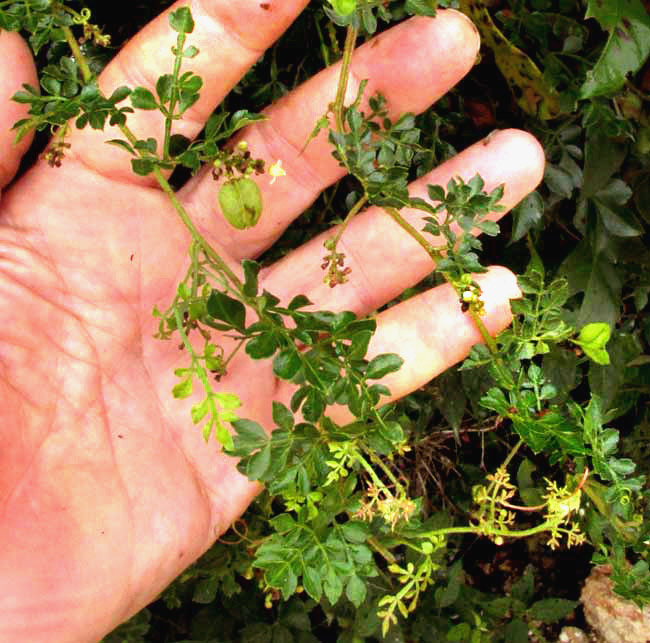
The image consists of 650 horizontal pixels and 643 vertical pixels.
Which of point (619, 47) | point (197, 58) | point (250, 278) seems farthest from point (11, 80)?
point (619, 47)

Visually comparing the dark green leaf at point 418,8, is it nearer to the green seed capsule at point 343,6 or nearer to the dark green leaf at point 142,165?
→ the green seed capsule at point 343,6

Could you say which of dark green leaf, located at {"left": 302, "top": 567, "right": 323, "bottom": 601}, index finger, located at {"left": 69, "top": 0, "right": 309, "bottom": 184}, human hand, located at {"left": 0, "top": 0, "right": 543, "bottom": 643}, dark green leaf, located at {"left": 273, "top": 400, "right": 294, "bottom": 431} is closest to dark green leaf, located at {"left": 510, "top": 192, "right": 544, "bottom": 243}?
human hand, located at {"left": 0, "top": 0, "right": 543, "bottom": 643}

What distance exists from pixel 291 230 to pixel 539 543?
56.7 inches

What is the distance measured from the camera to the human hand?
63.9 inches

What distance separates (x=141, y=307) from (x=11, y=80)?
0.54m

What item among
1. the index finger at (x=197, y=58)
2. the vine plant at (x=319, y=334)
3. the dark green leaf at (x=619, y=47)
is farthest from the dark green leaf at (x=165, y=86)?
the dark green leaf at (x=619, y=47)

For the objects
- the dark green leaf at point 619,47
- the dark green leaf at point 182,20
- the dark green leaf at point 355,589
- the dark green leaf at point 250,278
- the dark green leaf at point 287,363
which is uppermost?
the dark green leaf at point 182,20

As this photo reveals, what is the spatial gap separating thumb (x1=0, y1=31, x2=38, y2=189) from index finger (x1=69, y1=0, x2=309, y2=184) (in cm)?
14

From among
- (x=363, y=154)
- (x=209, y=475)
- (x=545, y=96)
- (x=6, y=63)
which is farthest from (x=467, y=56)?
(x=209, y=475)

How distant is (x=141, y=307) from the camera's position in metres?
1.90

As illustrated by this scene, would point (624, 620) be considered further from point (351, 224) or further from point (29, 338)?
point (29, 338)

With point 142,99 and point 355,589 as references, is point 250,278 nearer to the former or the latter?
point 142,99

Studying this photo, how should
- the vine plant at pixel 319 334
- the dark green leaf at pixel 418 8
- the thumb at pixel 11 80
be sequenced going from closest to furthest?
the vine plant at pixel 319 334, the dark green leaf at pixel 418 8, the thumb at pixel 11 80

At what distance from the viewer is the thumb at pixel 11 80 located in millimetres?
1690
